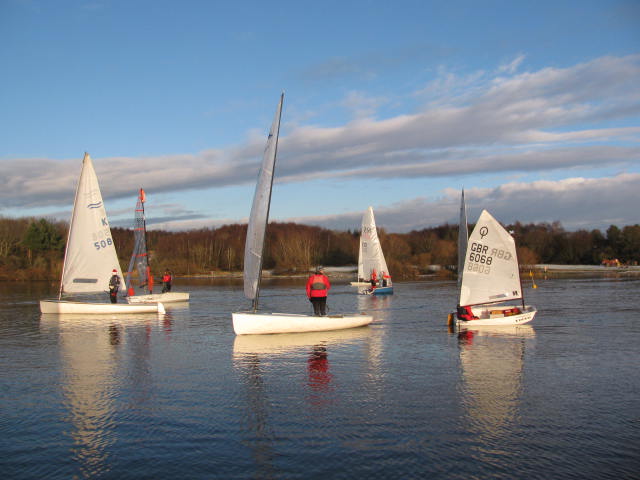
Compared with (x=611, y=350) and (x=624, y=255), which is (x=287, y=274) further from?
(x=611, y=350)

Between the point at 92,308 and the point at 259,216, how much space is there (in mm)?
11434

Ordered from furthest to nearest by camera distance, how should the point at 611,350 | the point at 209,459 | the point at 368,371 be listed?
the point at 611,350, the point at 368,371, the point at 209,459

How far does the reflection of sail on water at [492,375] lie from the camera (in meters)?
8.96

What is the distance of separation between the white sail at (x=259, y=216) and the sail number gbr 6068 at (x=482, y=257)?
7402 millimetres

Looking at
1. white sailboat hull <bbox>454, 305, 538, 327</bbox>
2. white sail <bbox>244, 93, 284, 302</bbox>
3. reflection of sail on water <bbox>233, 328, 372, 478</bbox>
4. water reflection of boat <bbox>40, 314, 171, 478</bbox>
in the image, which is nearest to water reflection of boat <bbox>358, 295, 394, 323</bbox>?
white sailboat hull <bbox>454, 305, 538, 327</bbox>

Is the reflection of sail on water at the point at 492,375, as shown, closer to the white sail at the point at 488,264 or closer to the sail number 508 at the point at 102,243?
the white sail at the point at 488,264

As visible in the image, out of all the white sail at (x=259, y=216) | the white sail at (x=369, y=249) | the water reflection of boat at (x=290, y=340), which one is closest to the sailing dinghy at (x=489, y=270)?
the water reflection of boat at (x=290, y=340)

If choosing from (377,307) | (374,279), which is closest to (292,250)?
(374,279)

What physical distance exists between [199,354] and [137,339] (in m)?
3.91

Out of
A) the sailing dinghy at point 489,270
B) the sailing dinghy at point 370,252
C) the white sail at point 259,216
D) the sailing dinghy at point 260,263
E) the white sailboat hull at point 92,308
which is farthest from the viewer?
the sailing dinghy at point 370,252

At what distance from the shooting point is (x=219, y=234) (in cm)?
12312

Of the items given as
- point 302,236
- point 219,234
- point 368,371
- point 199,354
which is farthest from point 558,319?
point 219,234

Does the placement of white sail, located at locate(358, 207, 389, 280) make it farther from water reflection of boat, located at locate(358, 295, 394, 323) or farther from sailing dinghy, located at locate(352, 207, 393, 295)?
water reflection of boat, located at locate(358, 295, 394, 323)

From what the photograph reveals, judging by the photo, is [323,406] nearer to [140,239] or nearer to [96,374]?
[96,374]
